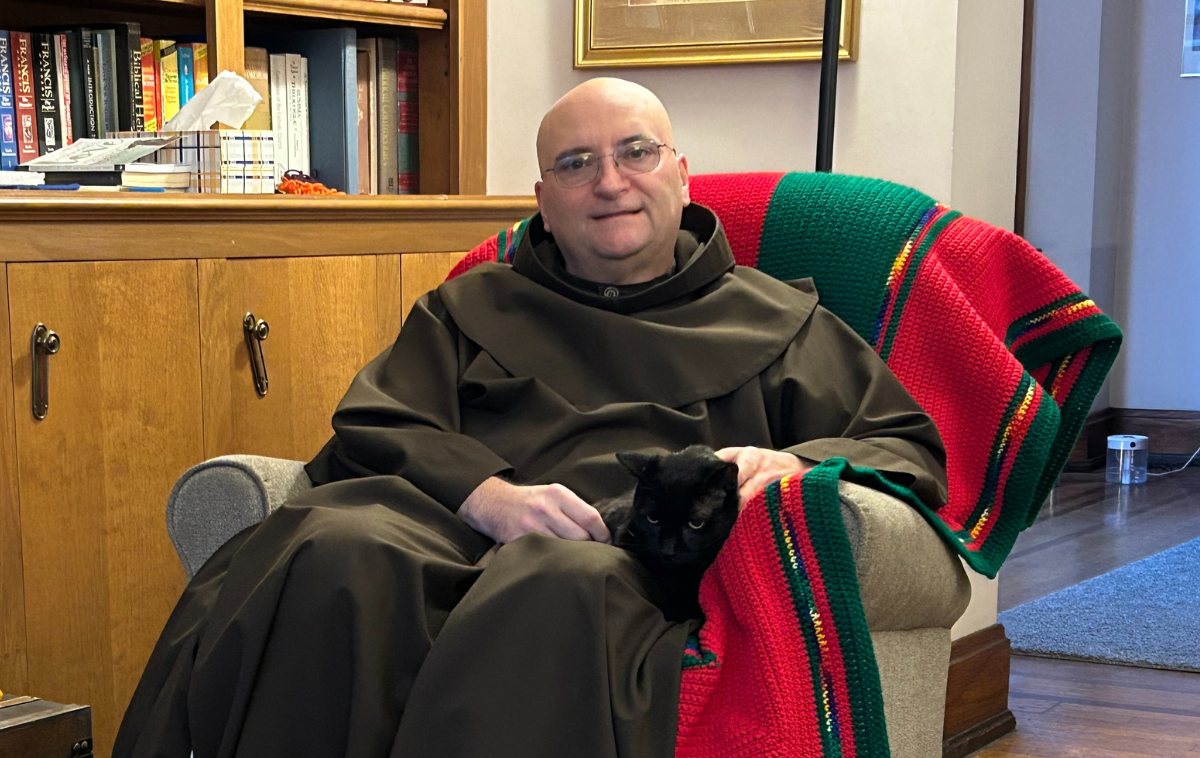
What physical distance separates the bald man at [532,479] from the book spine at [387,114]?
106 cm

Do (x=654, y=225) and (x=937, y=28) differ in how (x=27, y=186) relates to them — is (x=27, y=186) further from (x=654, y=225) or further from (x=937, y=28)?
(x=937, y=28)

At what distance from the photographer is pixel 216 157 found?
282 centimetres

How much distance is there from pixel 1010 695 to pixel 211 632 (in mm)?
1974

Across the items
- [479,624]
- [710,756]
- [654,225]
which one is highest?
[654,225]

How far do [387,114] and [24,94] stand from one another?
84 centimetres

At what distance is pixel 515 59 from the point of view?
3.35 meters

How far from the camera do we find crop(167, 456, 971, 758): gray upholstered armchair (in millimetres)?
1667

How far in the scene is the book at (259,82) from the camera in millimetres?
3068

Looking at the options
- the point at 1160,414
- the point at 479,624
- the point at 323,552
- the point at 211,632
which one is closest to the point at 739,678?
the point at 479,624

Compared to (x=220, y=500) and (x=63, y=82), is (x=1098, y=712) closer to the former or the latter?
(x=220, y=500)

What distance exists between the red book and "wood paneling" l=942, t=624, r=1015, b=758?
202 centimetres

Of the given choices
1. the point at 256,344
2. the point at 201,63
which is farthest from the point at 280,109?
the point at 256,344

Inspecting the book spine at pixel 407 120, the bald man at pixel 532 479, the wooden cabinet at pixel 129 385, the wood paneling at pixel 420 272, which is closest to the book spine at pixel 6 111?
the wooden cabinet at pixel 129 385

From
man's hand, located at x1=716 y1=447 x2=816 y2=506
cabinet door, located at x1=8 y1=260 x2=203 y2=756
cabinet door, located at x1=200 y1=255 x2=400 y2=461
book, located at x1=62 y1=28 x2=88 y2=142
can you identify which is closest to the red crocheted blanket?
man's hand, located at x1=716 y1=447 x2=816 y2=506
